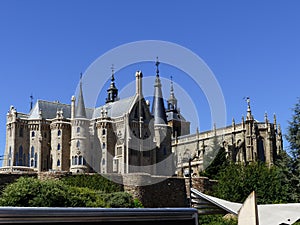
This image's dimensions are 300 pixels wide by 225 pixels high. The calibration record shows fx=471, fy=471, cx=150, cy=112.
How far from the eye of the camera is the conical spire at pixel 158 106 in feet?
268

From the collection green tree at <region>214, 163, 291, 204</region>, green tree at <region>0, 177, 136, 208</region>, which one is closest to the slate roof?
green tree at <region>214, 163, 291, 204</region>

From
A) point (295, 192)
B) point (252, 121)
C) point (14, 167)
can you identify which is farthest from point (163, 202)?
point (252, 121)

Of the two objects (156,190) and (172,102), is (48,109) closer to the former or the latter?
(156,190)

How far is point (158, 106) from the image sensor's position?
86.1m

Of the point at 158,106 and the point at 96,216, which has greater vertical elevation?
the point at 158,106

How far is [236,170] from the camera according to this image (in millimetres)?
45719

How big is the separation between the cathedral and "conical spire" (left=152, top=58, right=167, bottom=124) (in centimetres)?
302

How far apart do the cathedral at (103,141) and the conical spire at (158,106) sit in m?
3.02

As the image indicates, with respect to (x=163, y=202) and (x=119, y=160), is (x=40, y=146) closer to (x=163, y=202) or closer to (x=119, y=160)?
(x=119, y=160)

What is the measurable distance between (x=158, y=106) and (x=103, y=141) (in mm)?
21754

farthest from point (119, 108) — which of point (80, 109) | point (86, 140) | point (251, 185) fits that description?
point (251, 185)

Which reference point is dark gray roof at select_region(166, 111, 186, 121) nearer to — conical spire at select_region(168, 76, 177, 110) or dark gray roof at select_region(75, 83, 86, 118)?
conical spire at select_region(168, 76, 177, 110)

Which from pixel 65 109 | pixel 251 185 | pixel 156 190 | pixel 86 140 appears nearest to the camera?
pixel 251 185

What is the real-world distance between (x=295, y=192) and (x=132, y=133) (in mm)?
34353
